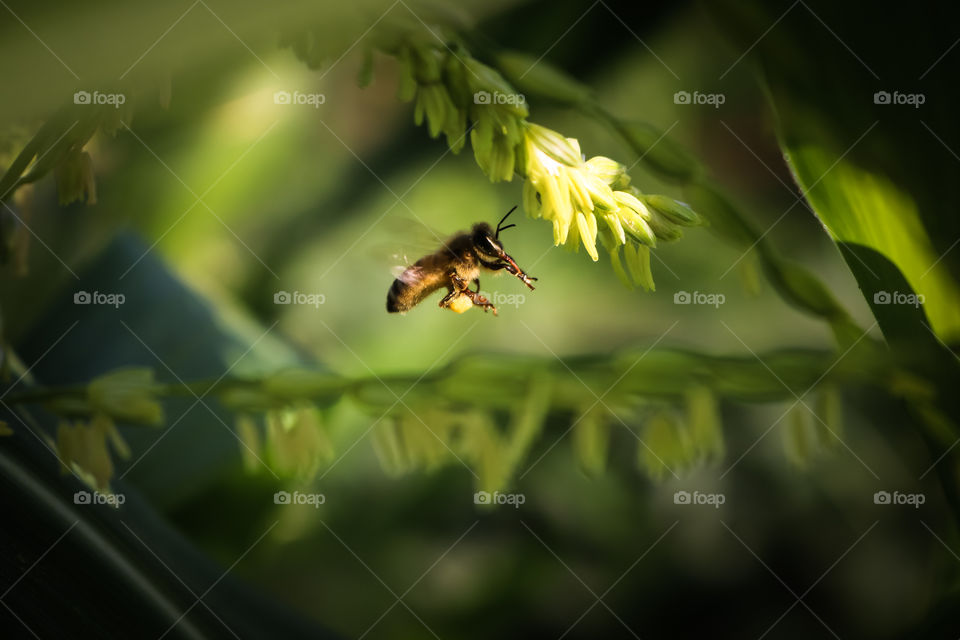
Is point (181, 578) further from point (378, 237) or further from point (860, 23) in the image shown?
point (860, 23)

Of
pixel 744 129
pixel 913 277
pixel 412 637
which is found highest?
pixel 744 129

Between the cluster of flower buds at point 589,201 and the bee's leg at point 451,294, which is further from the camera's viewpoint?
the bee's leg at point 451,294

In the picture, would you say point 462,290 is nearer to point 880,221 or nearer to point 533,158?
point 533,158

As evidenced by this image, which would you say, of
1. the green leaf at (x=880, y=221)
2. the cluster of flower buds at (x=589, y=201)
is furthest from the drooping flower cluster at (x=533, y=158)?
the green leaf at (x=880, y=221)

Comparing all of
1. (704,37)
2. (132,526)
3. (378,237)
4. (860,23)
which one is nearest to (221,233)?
(378,237)

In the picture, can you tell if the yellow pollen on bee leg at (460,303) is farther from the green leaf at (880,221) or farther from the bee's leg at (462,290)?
the green leaf at (880,221)

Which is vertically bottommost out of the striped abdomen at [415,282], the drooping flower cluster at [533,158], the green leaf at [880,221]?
the striped abdomen at [415,282]

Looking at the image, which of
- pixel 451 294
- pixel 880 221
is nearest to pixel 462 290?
pixel 451 294
